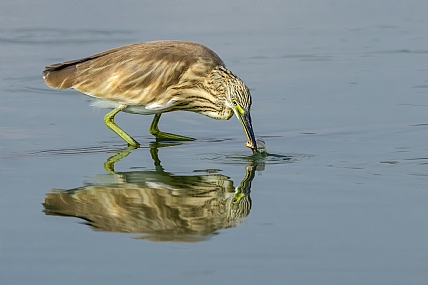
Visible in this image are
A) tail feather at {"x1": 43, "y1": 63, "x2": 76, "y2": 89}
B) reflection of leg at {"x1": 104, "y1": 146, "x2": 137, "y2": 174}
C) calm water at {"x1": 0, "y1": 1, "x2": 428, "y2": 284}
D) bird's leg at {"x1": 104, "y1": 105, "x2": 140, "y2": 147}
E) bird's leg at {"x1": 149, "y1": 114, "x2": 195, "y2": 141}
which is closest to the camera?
calm water at {"x1": 0, "y1": 1, "x2": 428, "y2": 284}

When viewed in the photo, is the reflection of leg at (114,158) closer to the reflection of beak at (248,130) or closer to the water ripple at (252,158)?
the water ripple at (252,158)

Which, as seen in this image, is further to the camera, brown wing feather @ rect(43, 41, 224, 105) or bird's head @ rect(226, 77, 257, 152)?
brown wing feather @ rect(43, 41, 224, 105)

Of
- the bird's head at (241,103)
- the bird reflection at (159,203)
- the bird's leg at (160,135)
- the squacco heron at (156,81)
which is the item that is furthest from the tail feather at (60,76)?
the bird reflection at (159,203)

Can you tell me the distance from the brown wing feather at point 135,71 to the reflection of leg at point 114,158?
776 millimetres

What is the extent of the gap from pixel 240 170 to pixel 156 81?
2077 mm

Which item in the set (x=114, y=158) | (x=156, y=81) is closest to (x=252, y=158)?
(x=114, y=158)

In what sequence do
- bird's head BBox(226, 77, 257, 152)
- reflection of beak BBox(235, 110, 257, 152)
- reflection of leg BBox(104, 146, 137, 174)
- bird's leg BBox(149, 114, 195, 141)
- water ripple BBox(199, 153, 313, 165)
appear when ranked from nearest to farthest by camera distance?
1. reflection of leg BBox(104, 146, 137, 174)
2. water ripple BBox(199, 153, 313, 165)
3. reflection of beak BBox(235, 110, 257, 152)
4. bird's head BBox(226, 77, 257, 152)
5. bird's leg BBox(149, 114, 195, 141)

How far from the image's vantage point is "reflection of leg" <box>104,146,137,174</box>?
8.55m

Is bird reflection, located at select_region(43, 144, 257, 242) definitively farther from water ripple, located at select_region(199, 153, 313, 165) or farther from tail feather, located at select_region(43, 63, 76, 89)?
tail feather, located at select_region(43, 63, 76, 89)

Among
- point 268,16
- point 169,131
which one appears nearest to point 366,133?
point 169,131

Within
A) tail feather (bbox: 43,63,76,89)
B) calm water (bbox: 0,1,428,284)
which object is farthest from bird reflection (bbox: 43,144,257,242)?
tail feather (bbox: 43,63,76,89)

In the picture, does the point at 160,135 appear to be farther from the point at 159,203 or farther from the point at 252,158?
the point at 159,203

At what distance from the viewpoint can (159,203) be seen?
7.21 meters

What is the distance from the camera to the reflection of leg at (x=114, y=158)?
8555mm
